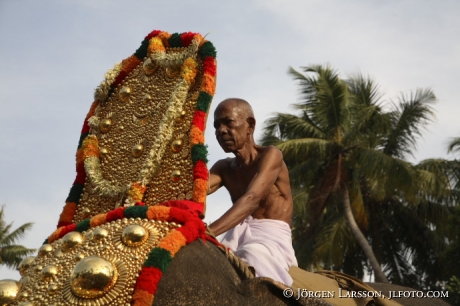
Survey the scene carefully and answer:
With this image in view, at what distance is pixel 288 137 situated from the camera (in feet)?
69.1

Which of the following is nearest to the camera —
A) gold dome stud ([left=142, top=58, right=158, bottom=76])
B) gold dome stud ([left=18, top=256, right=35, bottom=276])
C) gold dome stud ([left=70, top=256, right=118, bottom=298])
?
gold dome stud ([left=70, top=256, right=118, bottom=298])

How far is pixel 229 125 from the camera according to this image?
12.8 feet

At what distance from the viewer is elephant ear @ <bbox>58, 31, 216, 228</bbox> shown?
11.5 feet

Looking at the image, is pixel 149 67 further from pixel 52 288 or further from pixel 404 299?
pixel 404 299

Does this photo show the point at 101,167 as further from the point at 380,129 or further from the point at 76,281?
the point at 380,129

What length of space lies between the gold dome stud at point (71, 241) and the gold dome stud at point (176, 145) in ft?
2.61

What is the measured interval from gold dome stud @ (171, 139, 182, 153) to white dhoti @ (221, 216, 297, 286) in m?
0.63

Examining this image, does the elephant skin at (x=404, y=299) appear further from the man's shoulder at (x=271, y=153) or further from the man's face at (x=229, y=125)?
the man's face at (x=229, y=125)

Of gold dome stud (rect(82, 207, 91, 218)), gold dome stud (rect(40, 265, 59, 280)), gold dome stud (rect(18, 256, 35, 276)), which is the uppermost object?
gold dome stud (rect(82, 207, 91, 218))

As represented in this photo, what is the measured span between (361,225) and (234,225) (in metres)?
18.3

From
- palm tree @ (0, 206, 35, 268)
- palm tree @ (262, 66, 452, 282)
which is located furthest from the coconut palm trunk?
palm tree @ (0, 206, 35, 268)

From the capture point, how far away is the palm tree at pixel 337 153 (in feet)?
65.6

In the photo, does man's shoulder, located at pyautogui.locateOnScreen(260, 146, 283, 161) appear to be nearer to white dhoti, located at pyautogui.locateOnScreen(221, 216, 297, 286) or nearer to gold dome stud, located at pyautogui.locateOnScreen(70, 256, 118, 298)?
white dhoti, located at pyautogui.locateOnScreen(221, 216, 297, 286)

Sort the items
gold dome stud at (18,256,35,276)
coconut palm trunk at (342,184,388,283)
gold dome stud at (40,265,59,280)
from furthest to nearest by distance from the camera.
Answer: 1. coconut palm trunk at (342,184,388,283)
2. gold dome stud at (18,256,35,276)
3. gold dome stud at (40,265,59,280)
